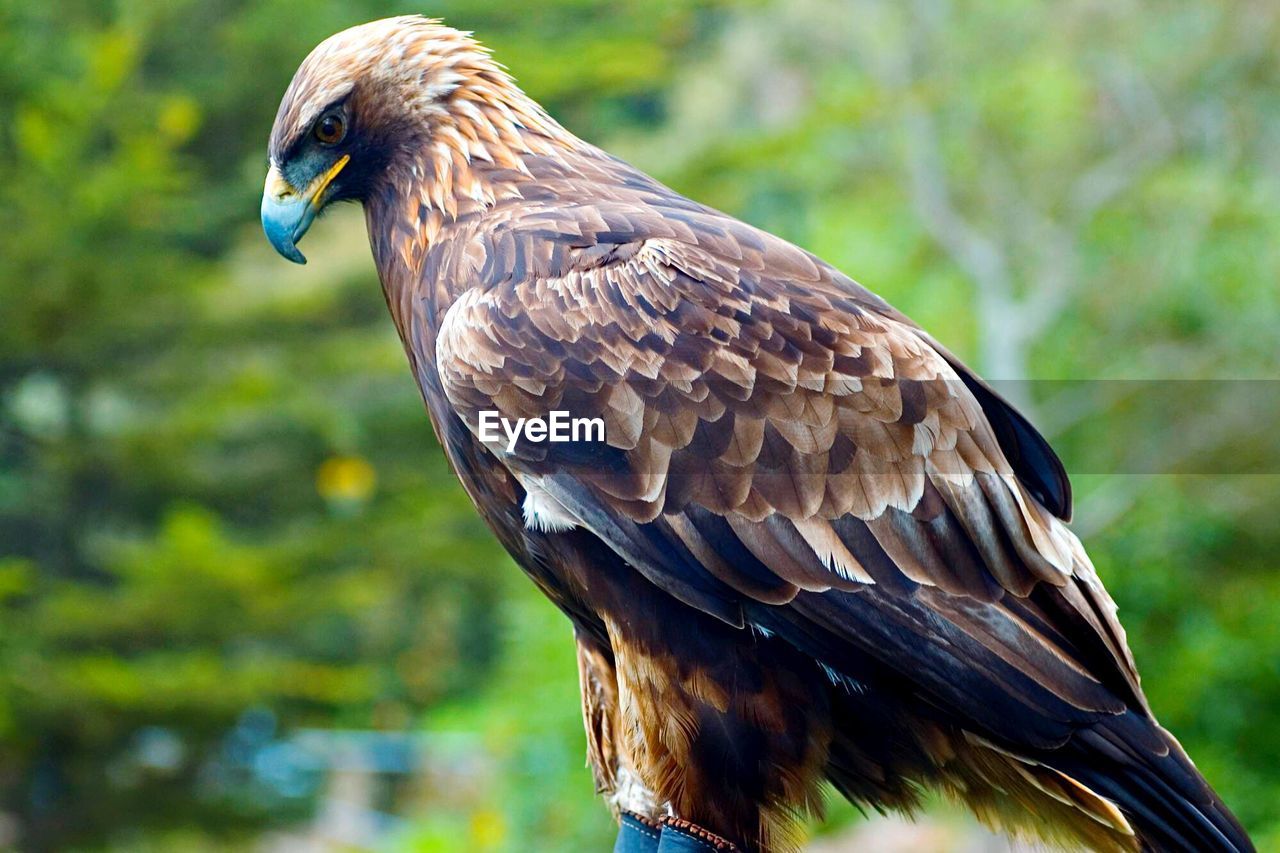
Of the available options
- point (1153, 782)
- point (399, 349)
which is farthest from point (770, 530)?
point (399, 349)

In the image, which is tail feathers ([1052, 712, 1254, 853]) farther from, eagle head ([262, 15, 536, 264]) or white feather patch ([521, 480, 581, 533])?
eagle head ([262, 15, 536, 264])

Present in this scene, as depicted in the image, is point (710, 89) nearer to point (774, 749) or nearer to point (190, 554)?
point (190, 554)

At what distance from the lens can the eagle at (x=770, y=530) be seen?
222 cm

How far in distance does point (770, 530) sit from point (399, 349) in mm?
5353

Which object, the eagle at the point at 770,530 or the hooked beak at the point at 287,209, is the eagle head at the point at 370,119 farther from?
the eagle at the point at 770,530

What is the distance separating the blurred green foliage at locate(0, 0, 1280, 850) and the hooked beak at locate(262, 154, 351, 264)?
3210 mm

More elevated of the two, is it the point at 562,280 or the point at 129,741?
the point at 129,741

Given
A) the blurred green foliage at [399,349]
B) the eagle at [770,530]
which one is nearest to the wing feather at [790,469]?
the eagle at [770,530]

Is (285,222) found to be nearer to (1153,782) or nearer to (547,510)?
(547,510)

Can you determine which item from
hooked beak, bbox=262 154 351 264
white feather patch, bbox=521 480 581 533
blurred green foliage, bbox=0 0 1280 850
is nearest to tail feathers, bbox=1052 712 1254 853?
white feather patch, bbox=521 480 581 533

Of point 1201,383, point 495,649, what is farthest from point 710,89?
point 495,649

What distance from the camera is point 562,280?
232 centimetres

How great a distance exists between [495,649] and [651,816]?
986 centimetres

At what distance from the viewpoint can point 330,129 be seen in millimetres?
2615
